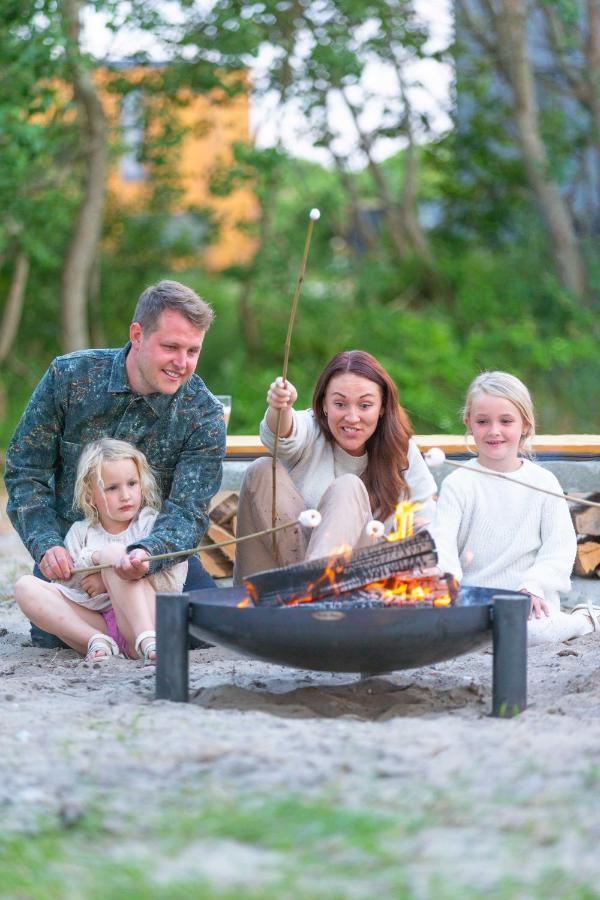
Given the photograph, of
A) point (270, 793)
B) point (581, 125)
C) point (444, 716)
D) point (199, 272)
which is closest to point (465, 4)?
point (581, 125)

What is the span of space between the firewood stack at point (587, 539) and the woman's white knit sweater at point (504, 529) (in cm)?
87

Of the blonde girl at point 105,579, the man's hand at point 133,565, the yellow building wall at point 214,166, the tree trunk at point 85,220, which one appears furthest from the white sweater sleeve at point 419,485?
the yellow building wall at point 214,166

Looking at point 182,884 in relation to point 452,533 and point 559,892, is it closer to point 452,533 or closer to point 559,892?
point 559,892

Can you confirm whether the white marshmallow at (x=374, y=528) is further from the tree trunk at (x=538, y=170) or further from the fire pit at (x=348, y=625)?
the tree trunk at (x=538, y=170)

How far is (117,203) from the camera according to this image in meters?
14.8

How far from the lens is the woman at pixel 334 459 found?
4.43 metres

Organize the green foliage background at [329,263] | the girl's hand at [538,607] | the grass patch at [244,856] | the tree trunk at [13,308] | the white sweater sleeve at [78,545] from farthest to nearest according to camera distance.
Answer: the tree trunk at [13,308] < the green foliage background at [329,263] < the girl's hand at [538,607] < the white sweater sleeve at [78,545] < the grass patch at [244,856]

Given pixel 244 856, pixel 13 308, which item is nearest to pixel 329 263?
pixel 13 308

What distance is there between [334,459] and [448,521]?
0.57 metres

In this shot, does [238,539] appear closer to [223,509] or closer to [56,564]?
[56,564]

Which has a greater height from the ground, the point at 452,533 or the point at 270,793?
the point at 452,533

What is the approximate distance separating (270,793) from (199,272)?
13.0 meters

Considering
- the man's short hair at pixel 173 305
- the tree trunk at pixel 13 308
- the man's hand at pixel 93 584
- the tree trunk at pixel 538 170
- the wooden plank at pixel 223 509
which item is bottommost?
the man's hand at pixel 93 584

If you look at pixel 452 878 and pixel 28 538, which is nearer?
pixel 452 878
